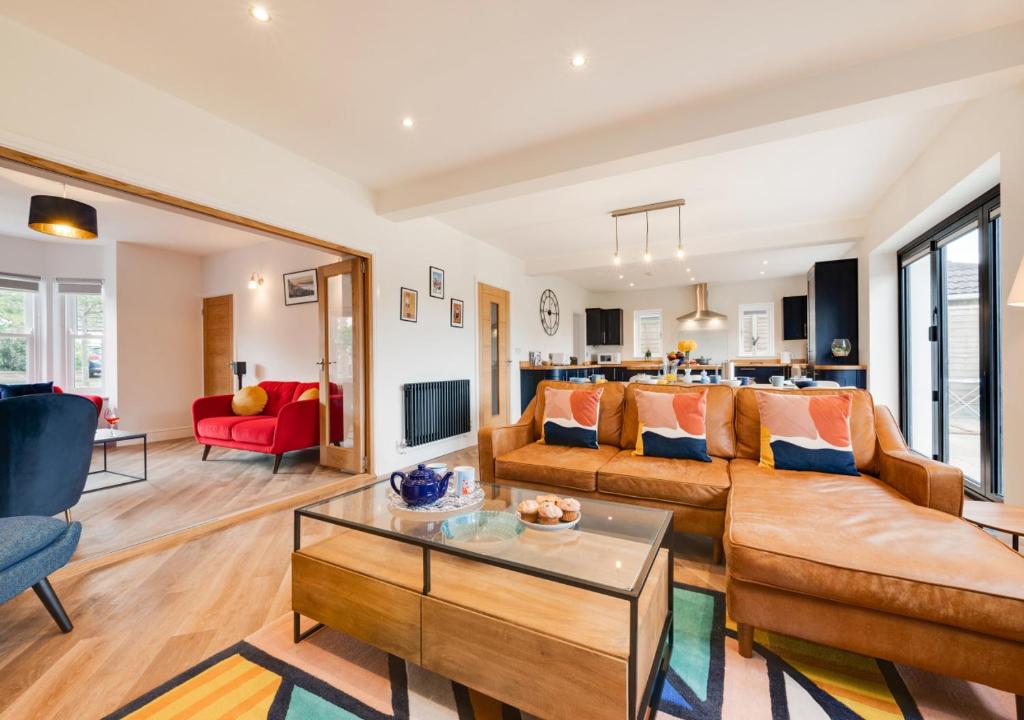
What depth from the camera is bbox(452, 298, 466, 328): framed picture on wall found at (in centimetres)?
498

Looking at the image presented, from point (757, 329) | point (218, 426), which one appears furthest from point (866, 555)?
point (757, 329)

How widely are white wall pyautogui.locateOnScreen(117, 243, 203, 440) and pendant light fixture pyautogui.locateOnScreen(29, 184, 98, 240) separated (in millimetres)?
2568

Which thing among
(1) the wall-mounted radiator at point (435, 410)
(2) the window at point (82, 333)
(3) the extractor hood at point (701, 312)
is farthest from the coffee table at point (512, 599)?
(3) the extractor hood at point (701, 312)

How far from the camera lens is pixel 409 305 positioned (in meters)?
4.26

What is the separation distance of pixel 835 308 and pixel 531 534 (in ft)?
17.9

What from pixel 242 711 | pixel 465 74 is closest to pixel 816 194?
pixel 465 74

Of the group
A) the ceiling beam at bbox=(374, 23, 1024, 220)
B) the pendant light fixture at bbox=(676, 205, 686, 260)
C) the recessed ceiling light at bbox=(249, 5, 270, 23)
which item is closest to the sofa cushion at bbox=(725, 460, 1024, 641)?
the ceiling beam at bbox=(374, 23, 1024, 220)

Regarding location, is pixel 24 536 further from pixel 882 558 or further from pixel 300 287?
pixel 300 287

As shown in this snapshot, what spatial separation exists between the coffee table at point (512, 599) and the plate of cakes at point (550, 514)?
0.03m

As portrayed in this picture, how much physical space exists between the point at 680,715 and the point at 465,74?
9.40ft

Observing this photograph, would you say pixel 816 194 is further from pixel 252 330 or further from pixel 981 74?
pixel 252 330

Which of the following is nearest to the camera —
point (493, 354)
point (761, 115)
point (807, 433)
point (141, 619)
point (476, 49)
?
point (141, 619)

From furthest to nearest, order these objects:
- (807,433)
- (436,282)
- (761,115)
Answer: (436,282), (761,115), (807,433)

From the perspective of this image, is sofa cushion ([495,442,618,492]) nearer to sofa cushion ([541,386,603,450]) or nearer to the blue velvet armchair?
sofa cushion ([541,386,603,450])
